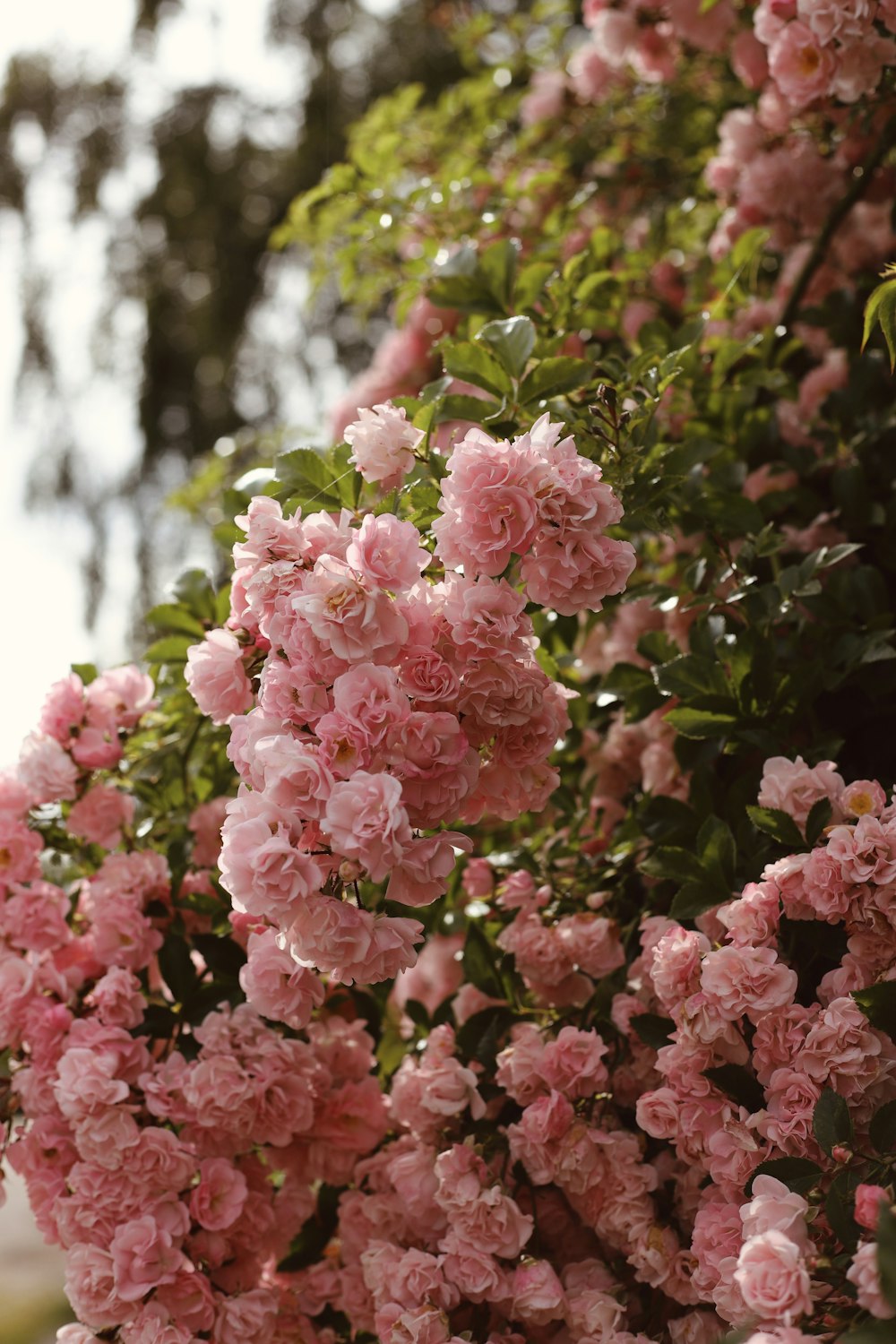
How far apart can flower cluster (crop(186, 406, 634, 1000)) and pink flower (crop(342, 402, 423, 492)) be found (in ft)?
0.29

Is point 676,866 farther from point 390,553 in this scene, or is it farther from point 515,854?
point 390,553

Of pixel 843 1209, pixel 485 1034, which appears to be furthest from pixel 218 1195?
pixel 843 1209

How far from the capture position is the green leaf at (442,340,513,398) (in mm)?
1169

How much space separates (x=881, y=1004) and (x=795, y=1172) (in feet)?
0.47

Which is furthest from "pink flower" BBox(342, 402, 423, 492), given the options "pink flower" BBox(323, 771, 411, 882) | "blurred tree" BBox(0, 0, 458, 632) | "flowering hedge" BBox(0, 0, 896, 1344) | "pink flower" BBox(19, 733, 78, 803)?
"blurred tree" BBox(0, 0, 458, 632)

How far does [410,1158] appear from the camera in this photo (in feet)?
3.98

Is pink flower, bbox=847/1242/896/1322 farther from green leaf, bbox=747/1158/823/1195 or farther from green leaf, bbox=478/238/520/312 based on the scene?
green leaf, bbox=478/238/520/312

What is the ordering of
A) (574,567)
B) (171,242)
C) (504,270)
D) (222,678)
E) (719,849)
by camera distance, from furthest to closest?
(171,242), (504,270), (719,849), (222,678), (574,567)

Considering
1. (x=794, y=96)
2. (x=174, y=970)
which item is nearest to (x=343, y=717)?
(x=174, y=970)

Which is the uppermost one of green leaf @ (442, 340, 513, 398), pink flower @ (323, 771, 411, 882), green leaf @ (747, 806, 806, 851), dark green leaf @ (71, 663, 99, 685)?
green leaf @ (442, 340, 513, 398)

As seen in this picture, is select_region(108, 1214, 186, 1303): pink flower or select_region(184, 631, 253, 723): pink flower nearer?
select_region(184, 631, 253, 723): pink flower

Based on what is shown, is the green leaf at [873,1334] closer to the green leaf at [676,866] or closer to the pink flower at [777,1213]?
the pink flower at [777,1213]

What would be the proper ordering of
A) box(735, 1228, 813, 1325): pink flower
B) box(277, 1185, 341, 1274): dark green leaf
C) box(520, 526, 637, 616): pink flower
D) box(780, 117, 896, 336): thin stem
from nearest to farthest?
box(735, 1228, 813, 1325): pink flower, box(520, 526, 637, 616): pink flower, box(277, 1185, 341, 1274): dark green leaf, box(780, 117, 896, 336): thin stem

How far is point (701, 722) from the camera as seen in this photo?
121 centimetres
